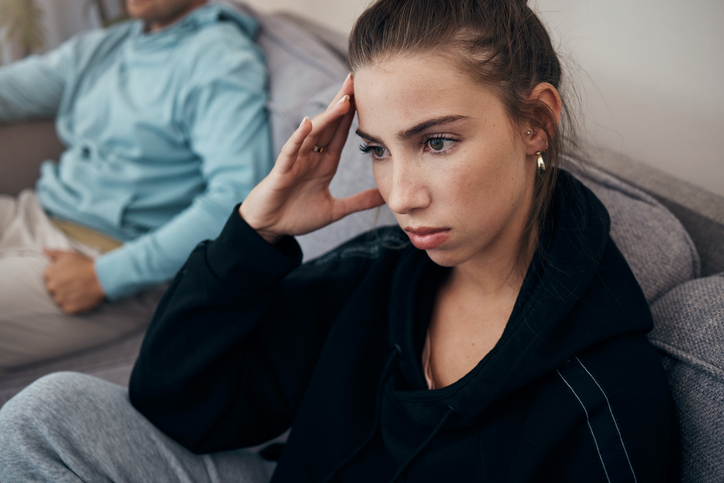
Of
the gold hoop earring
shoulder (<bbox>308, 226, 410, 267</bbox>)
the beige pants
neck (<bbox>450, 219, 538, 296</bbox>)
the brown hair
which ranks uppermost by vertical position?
the brown hair

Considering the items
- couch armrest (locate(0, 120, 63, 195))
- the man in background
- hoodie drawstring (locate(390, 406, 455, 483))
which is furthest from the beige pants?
hoodie drawstring (locate(390, 406, 455, 483))

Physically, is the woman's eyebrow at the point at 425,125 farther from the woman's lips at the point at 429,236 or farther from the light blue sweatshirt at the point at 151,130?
the light blue sweatshirt at the point at 151,130

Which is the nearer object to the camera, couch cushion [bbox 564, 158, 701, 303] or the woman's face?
the woman's face

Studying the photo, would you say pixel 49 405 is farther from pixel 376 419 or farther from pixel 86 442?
pixel 376 419

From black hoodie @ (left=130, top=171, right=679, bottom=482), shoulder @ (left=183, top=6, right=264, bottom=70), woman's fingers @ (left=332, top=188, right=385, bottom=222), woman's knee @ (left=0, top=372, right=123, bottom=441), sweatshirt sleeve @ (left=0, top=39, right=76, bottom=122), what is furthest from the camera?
sweatshirt sleeve @ (left=0, top=39, right=76, bottom=122)

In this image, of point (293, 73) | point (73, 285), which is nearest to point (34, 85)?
point (73, 285)

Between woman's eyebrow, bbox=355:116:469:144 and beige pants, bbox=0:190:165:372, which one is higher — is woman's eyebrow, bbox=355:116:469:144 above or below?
above

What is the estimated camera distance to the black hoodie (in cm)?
59

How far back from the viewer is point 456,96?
611mm

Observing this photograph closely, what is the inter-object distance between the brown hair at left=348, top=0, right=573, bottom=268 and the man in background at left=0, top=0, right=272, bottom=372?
30.6 inches

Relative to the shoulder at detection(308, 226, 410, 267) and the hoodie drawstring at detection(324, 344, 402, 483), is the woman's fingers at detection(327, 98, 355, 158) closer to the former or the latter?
the shoulder at detection(308, 226, 410, 267)

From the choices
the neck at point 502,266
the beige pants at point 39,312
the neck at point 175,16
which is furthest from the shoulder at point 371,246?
the neck at point 175,16

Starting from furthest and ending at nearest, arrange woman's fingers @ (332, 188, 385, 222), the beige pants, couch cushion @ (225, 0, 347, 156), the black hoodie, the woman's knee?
1. couch cushion @ (225, 0, 347, 156)
2. the beige pants
3. woman's fingers @ (332, 188, 385, 222)
4. the woman's knee
5. the black hoodie

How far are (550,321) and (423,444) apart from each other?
0.85 ft
